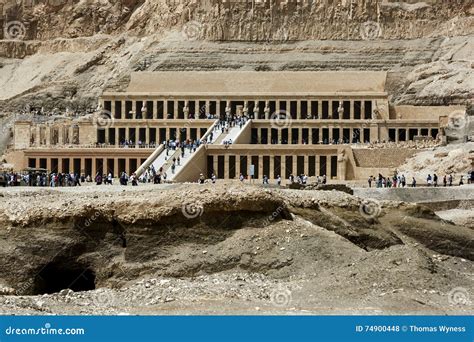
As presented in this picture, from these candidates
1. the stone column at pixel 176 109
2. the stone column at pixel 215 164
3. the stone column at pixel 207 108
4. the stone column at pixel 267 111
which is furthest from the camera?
the stone column at pixel 207 108

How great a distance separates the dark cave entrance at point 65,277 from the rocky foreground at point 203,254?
3 cm

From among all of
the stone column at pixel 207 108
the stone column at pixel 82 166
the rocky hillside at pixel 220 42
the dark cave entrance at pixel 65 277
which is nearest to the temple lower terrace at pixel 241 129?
the stone column at pixel 82 166

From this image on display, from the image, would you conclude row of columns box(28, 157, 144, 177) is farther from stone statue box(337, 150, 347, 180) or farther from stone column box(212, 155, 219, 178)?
stone statue box(337, 150, 347, 180)

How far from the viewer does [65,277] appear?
39.0m

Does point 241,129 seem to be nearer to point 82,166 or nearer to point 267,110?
point 267,110

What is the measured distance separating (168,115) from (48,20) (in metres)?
31.8

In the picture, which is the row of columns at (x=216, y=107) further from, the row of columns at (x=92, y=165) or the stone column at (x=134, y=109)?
the row of columns at (x=92, y=165)

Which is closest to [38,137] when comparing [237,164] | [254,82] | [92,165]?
[92,165]

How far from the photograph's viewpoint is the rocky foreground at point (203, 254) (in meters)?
33.8

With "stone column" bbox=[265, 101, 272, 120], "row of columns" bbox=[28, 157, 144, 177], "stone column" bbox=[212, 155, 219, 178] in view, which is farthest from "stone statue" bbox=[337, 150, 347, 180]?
"stone column" bbox=[265, 101, 272, 120]

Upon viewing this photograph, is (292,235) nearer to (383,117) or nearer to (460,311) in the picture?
(460,311)

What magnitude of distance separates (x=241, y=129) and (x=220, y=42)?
86.9ft
